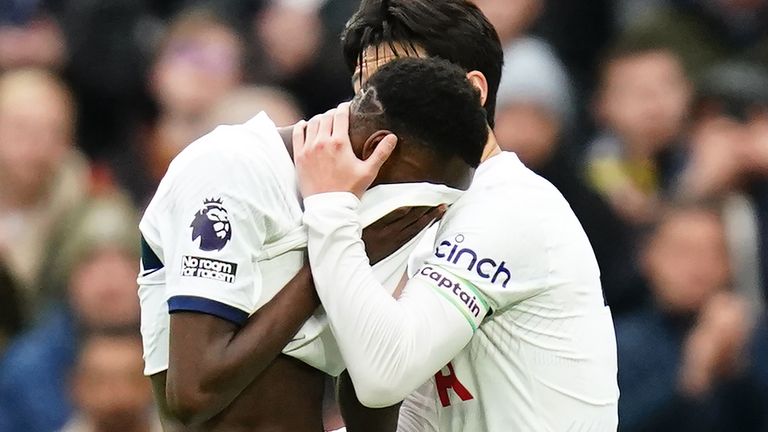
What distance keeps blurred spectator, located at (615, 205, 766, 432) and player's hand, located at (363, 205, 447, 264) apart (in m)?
2.75

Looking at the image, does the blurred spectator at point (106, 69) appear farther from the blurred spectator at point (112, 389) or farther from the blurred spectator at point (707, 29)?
the blurred spectator at point (707, 29)

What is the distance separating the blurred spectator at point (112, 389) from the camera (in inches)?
229

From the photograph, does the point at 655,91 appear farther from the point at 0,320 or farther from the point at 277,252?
the point at 277,252

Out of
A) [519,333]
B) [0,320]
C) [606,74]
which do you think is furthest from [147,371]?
[606,74]

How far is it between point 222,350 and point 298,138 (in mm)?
473

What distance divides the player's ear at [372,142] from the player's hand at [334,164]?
0.02 m

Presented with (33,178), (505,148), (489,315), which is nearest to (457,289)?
(489,315)

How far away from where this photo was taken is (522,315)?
3.19 m

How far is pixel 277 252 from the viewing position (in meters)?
2.97

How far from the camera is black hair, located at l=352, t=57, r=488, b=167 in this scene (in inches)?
116

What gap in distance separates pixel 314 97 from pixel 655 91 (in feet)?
5.34

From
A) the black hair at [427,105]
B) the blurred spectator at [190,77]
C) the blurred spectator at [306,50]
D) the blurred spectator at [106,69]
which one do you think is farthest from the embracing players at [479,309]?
the blurred spectator at [106,69]

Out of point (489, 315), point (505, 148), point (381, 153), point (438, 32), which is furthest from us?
point (505, 148)

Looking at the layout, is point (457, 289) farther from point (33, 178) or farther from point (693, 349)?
point (33, 178)
